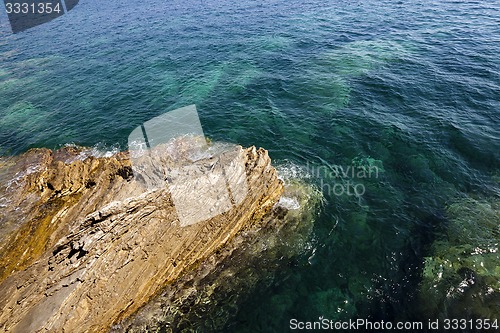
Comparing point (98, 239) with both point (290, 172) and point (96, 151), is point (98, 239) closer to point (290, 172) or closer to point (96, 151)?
point (290, 172)

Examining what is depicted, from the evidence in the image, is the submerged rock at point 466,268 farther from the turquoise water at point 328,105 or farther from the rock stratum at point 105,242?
the rock stratum at point 105,242

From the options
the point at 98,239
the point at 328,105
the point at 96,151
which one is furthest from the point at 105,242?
the point at 328,105

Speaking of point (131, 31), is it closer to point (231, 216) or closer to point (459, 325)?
point (231, 216)

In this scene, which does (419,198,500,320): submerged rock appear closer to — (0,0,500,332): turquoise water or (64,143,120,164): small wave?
(0,0,500,332): turquoise water

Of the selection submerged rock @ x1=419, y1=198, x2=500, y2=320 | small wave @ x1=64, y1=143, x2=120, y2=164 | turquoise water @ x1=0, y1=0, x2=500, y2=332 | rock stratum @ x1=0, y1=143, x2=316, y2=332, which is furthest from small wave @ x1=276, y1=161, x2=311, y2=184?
small wave @ x1=64, y1=143, x2=120, y2=164

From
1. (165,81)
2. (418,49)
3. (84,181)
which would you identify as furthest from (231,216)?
(418,49)
